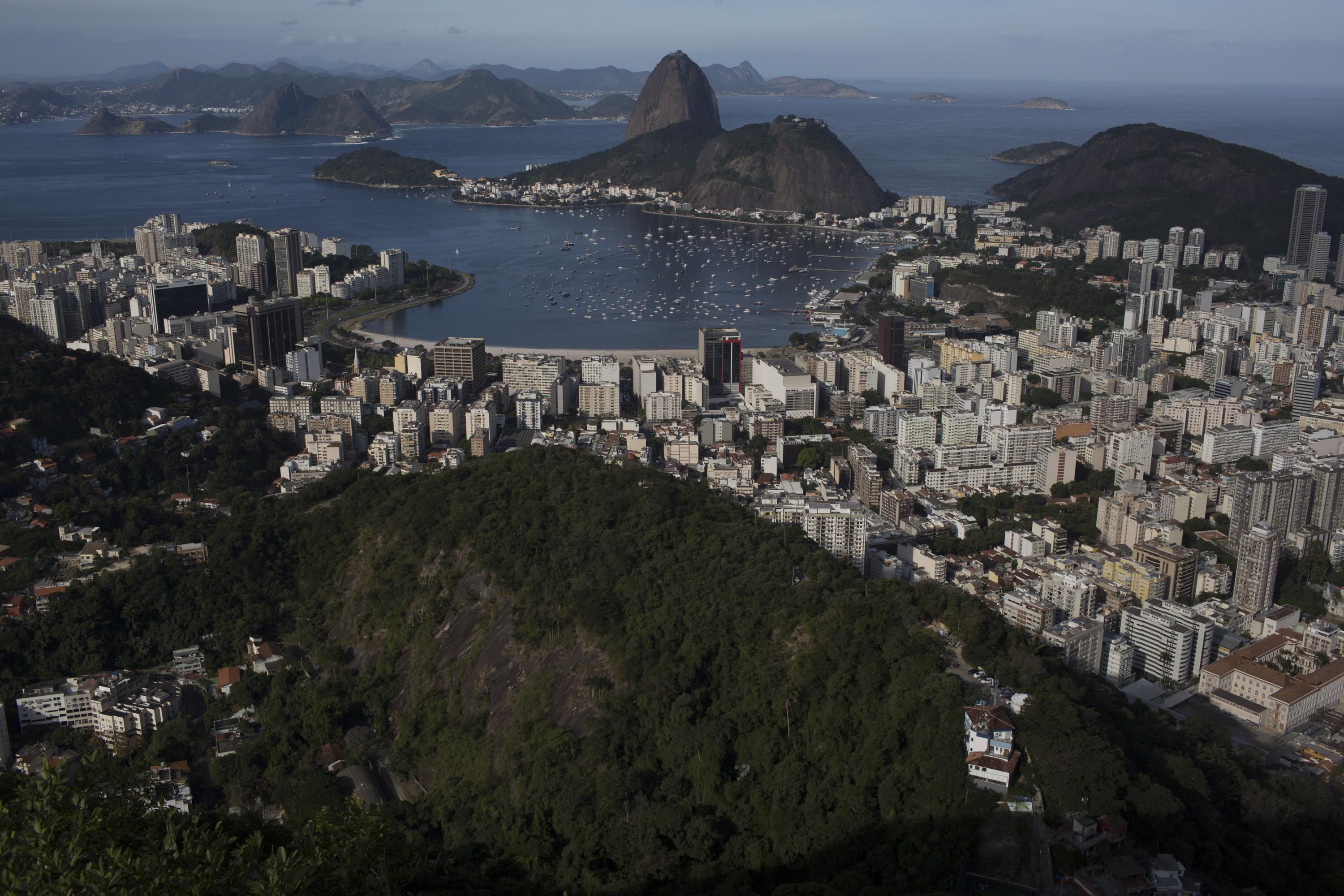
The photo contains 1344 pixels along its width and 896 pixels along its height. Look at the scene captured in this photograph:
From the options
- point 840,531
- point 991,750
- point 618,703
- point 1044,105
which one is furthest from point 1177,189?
point 1044,105

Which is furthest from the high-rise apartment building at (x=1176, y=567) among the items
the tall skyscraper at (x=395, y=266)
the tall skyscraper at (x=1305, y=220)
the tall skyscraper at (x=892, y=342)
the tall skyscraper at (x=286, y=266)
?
the tall skyscraper at (x=286, y=266)

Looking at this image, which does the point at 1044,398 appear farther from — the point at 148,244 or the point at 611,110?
the point at 611,110

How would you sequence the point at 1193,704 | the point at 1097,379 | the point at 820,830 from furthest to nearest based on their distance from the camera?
the point at 1097,379 < the point at 1193,704 < the point at 820,830

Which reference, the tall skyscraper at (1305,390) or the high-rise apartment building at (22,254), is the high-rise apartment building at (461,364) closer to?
the high-rise apartment building at (22,254)

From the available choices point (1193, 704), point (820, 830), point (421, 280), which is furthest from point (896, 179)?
point (820, 830)

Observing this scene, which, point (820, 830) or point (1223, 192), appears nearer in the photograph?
point (820, 830)

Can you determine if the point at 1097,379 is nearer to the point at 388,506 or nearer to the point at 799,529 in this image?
the point at 799,529
